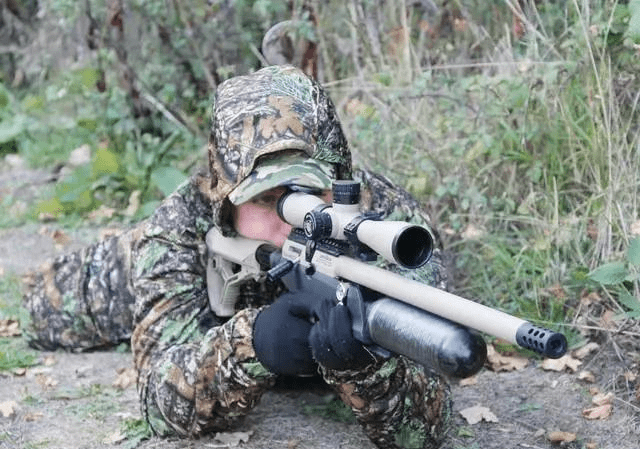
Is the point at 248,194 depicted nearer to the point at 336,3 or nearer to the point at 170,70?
the point at 336,3

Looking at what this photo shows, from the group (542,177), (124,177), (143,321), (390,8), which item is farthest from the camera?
(124,177)

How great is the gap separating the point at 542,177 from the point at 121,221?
276 centimetres

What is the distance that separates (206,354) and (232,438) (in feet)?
1.50

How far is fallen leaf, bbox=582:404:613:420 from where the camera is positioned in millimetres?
3551

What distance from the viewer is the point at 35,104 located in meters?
8.61

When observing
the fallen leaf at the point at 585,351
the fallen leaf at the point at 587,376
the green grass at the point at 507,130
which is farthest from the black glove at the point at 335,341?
the fallen leaf at the point at 585,351

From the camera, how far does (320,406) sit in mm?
3715

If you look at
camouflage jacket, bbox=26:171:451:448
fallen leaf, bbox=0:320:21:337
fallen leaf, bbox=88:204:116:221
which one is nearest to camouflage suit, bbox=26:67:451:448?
camouflage jacket, bbox=26:171:451:448

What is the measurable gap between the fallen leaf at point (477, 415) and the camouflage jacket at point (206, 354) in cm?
36

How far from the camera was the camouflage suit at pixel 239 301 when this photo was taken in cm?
299

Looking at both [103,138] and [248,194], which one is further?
[103,138]

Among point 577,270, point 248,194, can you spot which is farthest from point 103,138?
point 248,194

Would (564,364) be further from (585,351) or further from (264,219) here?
(264,219)

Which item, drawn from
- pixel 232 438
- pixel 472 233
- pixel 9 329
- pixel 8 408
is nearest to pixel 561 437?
pixel 232 438
